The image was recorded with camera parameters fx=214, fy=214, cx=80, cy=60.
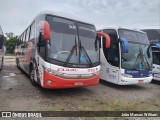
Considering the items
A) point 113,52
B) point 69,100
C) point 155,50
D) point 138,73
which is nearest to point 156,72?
point 155,50

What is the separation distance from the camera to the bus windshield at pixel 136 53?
998 centimetres

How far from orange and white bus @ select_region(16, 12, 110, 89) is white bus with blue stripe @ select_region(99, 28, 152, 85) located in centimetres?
182

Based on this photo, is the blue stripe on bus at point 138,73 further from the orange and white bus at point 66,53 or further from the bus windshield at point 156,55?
the bus windshield at point 156,55

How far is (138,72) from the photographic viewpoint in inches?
397

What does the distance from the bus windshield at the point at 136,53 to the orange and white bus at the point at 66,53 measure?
2045 mm

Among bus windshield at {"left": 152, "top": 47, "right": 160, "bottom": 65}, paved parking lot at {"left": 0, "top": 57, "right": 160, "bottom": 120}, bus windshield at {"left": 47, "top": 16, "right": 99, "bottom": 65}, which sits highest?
bus windshield at {"left": 47, "top": 16, "right": 99, "bottom": 65}

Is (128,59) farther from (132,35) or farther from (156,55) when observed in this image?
(156,55)

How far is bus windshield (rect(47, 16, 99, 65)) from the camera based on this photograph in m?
7.62

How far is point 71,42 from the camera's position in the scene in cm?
795

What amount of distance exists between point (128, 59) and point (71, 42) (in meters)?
3.34

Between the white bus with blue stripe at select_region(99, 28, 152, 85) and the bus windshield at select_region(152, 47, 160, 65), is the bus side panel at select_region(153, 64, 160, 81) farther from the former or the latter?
the white bus with blue stripe at select_region(99, 28, 152, 85)

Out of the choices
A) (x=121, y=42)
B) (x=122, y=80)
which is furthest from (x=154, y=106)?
(x=121, y=42)

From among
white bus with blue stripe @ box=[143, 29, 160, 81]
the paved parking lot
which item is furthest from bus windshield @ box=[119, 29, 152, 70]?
white bus with blue stripe @ box=[143, 29, 160, 81]

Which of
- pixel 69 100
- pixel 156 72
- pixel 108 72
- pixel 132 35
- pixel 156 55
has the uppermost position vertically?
pixel 132 35
